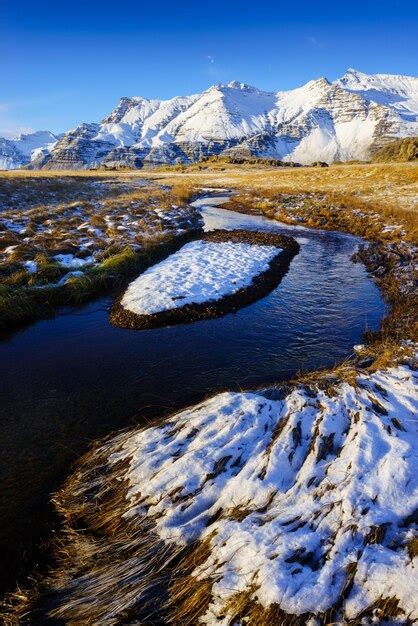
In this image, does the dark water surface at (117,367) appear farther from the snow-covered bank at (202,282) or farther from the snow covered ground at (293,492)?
the snow covered ground at (293,492)

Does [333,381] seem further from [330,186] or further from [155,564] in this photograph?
[330,186]

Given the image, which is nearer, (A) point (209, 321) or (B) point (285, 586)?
(B) point (285, 586)

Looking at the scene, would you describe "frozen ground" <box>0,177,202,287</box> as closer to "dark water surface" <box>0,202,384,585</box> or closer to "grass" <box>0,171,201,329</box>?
"grass" <box>0,171,201,329</box>

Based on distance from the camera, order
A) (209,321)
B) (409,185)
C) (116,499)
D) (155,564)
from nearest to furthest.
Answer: (155,564), (116,499), (209,321), (409,185)

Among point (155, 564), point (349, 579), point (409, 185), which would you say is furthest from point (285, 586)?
point (409, 185)

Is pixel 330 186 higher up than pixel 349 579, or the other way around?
pixel 330 186

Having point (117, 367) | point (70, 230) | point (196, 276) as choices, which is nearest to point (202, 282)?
point (196, 276)

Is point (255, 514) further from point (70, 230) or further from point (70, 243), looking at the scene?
point (70, 230)

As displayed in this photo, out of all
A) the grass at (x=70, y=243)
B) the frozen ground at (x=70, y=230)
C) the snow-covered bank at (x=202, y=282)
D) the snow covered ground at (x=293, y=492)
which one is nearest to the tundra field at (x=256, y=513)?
the snow covered ground at (x=293, y=492)
